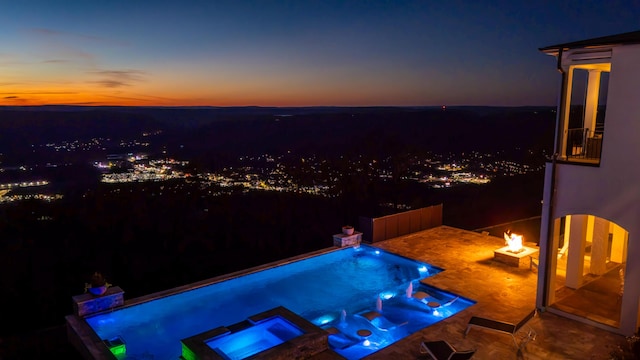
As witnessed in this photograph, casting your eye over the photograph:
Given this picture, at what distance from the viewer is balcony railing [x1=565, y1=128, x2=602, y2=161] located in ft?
30.9

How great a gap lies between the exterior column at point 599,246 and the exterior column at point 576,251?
1085mm

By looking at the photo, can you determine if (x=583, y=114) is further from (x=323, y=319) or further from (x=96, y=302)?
(x=96, y=302)

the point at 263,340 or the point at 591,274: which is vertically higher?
the point at 591,274

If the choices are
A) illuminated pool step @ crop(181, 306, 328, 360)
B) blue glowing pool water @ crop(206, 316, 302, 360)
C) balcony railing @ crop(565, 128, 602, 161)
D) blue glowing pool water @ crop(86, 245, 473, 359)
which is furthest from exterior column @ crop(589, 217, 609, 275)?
blue glowing pool water @ crop(206, 316, 302, 360)

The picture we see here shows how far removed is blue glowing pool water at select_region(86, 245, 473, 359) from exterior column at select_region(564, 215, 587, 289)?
94.7 inches

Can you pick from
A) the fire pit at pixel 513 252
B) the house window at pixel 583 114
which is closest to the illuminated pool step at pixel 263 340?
the house window at pixel 583 114

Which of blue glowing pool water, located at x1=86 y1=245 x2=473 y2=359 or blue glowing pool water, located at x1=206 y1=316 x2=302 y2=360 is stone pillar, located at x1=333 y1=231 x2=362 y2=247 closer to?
blue glowing pool water, located at x1=86 y1=245 x2=473 y2=359

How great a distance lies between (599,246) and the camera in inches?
425

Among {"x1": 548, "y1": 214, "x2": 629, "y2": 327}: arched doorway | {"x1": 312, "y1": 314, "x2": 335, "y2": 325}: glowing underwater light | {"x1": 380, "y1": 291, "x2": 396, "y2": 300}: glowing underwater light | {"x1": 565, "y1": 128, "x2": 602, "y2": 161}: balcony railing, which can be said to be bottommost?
{"x1": 312, "y1": 314, "x2": 335, "y2": 325}: glowing underwater light

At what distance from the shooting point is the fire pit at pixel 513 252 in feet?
41.5

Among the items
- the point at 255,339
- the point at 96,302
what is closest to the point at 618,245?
the point at 255,339

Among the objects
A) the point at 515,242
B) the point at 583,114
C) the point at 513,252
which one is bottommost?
the point at 513,252

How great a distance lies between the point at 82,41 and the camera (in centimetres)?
1952

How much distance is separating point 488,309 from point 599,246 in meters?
3.55
